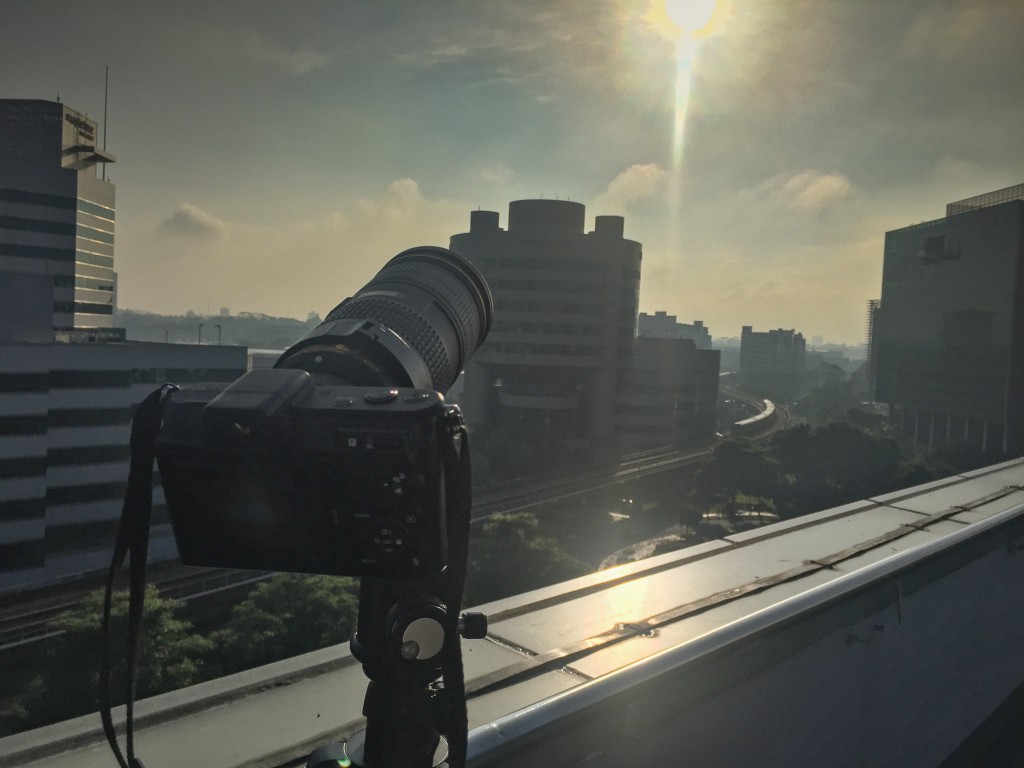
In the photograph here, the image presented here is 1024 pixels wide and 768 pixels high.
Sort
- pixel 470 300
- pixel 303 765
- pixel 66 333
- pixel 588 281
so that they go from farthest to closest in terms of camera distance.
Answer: pixel 588 281 < pixel 66 333 < pixel 470 300 < pixel 303 765

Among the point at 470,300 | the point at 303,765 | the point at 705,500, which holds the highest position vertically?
the point at 470,300

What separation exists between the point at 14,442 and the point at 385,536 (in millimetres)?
17883

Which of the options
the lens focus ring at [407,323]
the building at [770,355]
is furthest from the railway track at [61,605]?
the building at [770,355]

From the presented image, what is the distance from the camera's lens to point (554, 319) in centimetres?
3862

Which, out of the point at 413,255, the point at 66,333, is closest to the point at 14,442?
the point at 66,333

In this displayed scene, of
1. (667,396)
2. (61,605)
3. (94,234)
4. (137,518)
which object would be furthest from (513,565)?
(94,234)

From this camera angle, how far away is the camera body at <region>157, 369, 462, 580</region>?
4.08ft

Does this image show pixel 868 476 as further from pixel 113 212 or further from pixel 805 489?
pixel 113 212

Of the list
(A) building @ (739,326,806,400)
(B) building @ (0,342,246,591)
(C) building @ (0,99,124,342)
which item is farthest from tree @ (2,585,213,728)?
(A) building @ (739,326,806,400)

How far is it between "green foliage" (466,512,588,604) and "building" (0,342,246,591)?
268 inches

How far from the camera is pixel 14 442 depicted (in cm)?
1537

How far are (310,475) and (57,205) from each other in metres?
36.2

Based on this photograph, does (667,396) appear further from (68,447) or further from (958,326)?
(68,447)

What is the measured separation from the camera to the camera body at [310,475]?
124cm
